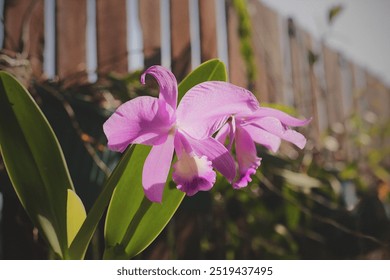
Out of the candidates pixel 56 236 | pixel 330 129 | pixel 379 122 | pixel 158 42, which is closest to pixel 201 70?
pixel 56 236

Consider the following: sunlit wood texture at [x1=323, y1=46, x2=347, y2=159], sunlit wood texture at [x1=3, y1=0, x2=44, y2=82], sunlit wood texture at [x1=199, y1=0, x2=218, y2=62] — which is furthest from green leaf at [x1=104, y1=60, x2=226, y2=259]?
sunlit wood texture at [x1=323, y1=46, x2=347, y2=159]

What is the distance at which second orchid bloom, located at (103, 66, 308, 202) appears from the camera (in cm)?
37

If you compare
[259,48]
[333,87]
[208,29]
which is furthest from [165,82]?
[333,87]

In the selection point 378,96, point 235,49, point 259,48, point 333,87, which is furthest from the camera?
point 378,96

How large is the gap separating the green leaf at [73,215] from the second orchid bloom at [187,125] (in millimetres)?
97

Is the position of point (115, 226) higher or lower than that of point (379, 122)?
higher

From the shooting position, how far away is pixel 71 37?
918 mm

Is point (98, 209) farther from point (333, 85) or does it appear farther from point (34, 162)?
point (333, 85)

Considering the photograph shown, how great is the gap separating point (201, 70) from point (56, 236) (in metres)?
0.25

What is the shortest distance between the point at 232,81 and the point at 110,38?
409mm

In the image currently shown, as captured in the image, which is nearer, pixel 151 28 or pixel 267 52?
pixel 151 28

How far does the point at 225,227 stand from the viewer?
1.15m

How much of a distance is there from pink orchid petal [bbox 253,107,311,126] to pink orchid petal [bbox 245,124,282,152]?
2 cm
